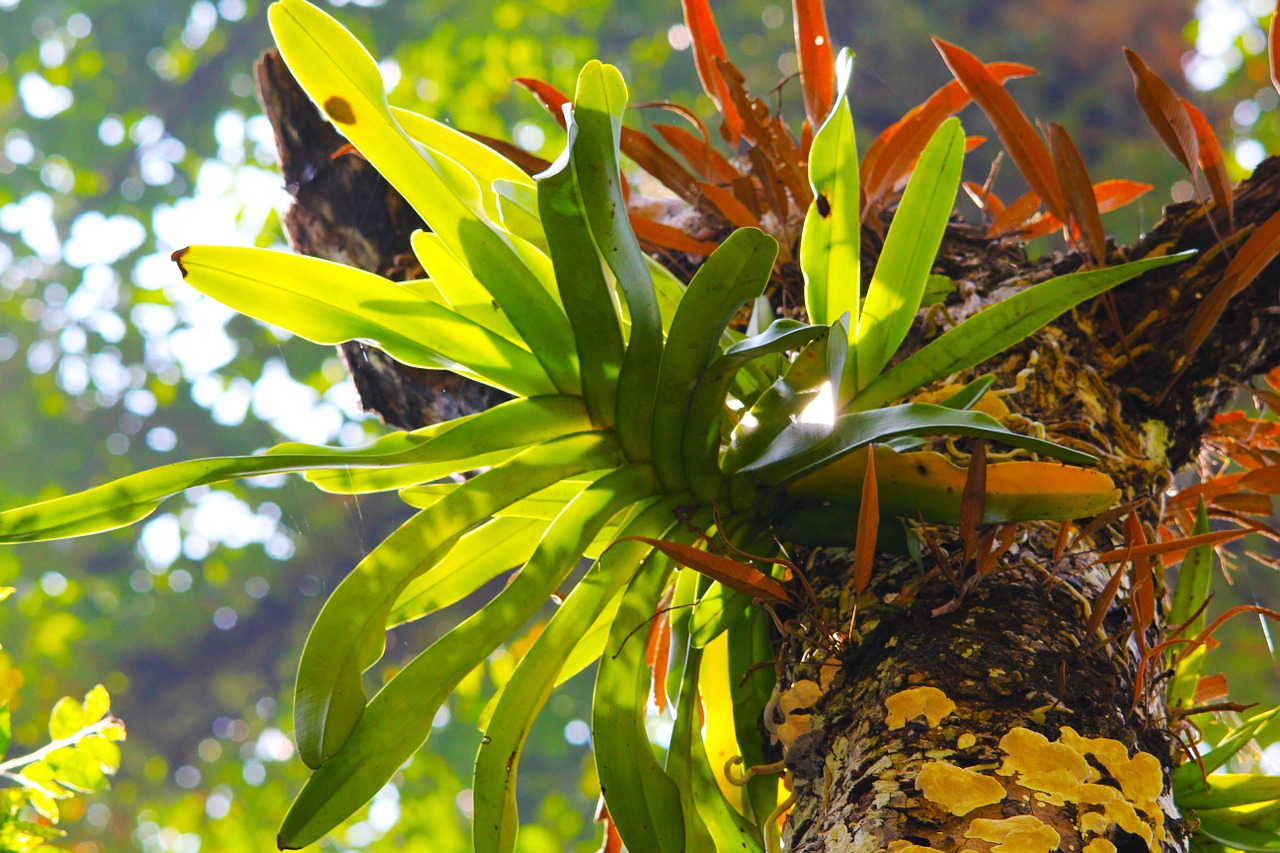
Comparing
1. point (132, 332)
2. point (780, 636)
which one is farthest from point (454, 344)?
point (132, 332)

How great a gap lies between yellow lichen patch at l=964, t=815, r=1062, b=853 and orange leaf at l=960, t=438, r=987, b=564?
0.17 meters

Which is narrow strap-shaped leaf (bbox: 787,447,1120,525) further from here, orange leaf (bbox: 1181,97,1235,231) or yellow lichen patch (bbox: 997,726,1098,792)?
orange leaf (bbox: 1181,97,1235,231)

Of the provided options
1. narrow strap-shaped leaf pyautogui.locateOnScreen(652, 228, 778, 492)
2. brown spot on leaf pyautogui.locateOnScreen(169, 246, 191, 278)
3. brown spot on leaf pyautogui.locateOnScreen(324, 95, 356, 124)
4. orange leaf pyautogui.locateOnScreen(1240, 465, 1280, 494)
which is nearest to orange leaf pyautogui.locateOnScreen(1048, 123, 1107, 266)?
orange leaf pyautogui.locateOnScreen(1240, 465, 1280, 494)

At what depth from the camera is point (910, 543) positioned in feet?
2.06

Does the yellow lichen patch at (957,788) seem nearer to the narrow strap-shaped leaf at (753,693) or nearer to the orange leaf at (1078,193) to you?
the narrow strap-shaped leaf at (753,693)

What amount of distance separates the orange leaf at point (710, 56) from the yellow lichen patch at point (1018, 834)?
877 millimetres

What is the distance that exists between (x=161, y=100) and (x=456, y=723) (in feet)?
13.2

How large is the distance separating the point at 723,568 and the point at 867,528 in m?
0.10

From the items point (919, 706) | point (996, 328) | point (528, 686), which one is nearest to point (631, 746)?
point (528, 686)

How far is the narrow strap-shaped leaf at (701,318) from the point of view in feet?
1.94

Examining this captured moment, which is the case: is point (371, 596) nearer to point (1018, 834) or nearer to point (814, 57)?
point (1018, 834)

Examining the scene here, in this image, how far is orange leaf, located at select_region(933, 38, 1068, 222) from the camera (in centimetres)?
88

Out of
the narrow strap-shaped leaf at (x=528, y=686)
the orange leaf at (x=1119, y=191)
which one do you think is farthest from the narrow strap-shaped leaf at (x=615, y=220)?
the orange leaf at (x=1119, y=191)

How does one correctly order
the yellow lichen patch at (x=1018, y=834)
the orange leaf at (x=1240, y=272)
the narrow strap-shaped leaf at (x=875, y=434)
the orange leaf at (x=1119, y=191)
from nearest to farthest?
the yellow lichen patch at (x=1018, y=834)
the narrow strap-shaped leaf at (x=875, y=434)
the orange leaf at (x=1240, y=272)
the orange leaf at (x=1119, y=191)
